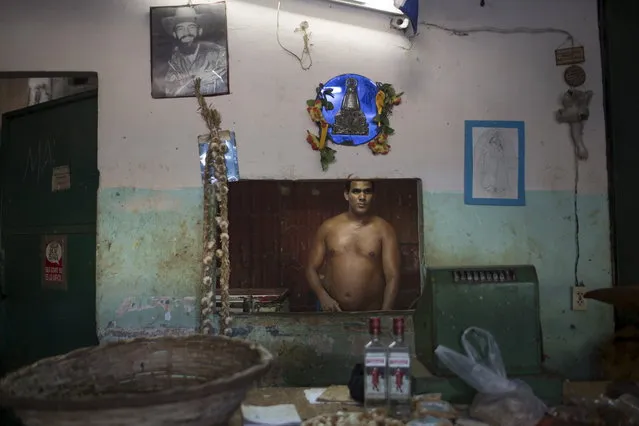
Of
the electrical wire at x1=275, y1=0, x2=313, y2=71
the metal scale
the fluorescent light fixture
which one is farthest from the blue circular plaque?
the metal scale

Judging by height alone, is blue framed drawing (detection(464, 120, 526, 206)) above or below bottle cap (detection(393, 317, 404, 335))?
above

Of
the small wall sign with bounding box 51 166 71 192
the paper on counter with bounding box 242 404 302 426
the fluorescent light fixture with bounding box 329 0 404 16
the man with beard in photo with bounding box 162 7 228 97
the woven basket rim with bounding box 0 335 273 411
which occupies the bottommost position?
the paper on counter with bounding box 242 404 302 426

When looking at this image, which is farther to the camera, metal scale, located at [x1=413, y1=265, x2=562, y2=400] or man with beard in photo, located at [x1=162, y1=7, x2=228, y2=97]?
man with beard in photo, located at [x1=162, y1=7, x2=228, y2=97]

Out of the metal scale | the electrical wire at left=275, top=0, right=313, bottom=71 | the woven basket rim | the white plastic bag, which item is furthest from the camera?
the electrical wire at left=275, top=0, right=313, bottom=71

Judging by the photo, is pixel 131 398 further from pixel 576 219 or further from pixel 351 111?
pixel 576 219

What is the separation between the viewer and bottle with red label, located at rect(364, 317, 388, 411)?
1.60 meters

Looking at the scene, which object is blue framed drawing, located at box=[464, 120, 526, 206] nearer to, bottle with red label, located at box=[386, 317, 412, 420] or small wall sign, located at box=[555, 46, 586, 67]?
small wall sign, located at box=[555, 46, 586, 67]

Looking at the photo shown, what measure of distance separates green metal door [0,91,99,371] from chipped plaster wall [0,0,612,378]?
321mm

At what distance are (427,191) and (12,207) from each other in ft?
7.31

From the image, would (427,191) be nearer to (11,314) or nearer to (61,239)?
(61,239)

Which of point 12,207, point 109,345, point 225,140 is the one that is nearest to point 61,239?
point 12,207

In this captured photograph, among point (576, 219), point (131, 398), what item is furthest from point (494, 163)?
point (131, 398)

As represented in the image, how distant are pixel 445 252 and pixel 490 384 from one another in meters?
0.80

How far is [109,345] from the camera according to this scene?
5.12ft
